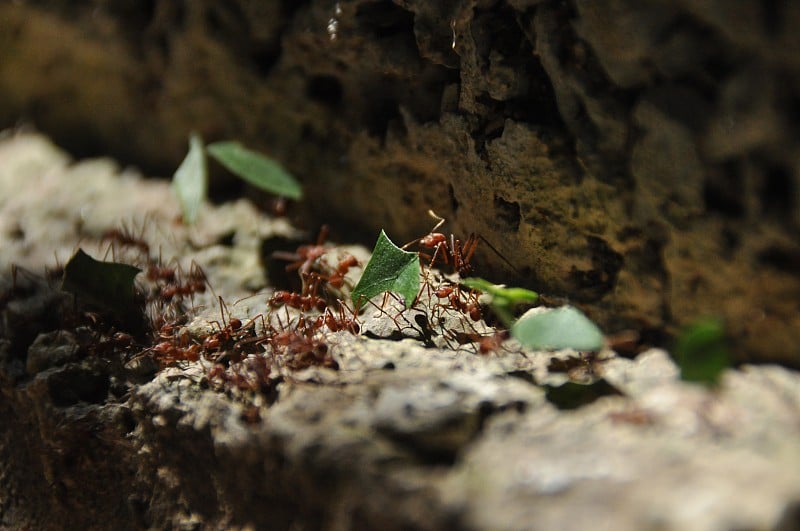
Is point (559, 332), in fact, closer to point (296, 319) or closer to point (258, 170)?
point (296, 319)

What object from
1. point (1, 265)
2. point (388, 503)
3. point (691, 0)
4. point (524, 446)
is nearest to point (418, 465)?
point (388, 503)

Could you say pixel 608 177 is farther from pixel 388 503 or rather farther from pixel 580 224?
pixel 388 503

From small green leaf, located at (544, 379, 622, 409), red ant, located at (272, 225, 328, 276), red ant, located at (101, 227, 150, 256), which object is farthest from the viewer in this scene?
red ant, located at (101, 227, 150, 256)

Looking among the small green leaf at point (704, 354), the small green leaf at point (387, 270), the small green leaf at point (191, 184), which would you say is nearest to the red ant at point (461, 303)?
the small green leaf at point (387, 270)

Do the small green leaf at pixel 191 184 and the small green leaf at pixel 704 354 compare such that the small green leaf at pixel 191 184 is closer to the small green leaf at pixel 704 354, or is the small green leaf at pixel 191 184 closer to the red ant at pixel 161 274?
the red ant at pixel 161 274

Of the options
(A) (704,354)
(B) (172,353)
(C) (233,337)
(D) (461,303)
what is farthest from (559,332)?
(B) (172,353)

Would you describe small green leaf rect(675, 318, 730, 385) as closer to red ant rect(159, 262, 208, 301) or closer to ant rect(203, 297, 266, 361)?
ant rect(203, 297, 266, 361)

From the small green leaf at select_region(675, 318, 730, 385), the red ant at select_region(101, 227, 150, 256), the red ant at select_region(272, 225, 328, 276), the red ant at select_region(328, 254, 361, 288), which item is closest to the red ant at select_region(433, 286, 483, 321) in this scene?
the red ant at select_region(328, 254, 361, 288)
